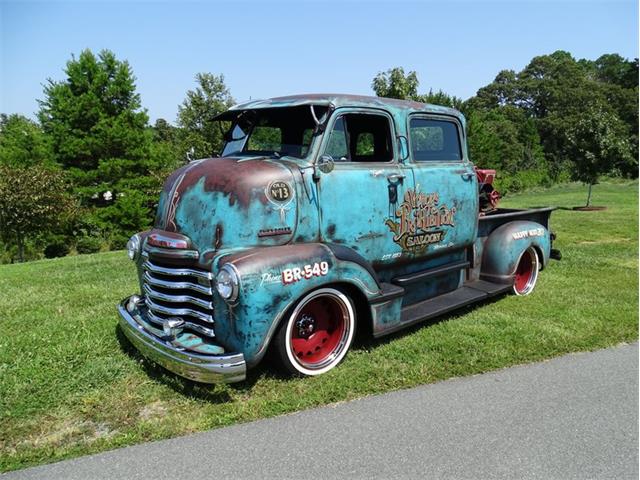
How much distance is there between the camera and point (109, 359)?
411 centimetres

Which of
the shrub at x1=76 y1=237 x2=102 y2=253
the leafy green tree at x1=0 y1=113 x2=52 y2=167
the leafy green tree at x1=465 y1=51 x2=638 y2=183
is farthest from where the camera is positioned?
the leafy green tree at x1=465 y1=51 x2=638 y2=183

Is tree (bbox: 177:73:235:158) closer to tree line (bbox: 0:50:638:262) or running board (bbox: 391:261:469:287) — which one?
tree line (bbox: 0:50:638:262)

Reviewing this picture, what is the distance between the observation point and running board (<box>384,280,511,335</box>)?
4.46 meters

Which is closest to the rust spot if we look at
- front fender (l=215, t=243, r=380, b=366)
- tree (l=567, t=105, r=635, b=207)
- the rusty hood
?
the rusty hood

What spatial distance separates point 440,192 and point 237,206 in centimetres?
230

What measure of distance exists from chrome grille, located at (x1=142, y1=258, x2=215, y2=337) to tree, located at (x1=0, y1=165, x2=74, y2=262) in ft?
48.0

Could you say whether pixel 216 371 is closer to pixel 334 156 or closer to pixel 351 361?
pixel 351 361

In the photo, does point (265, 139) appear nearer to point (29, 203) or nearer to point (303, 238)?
point (303, 238)

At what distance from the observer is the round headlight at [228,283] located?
321 cm

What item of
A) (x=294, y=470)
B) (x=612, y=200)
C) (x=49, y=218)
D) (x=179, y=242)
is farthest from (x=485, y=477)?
(x=612, y=200)

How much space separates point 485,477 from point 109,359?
319cm

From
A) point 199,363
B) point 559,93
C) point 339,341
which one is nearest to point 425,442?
point 339,341

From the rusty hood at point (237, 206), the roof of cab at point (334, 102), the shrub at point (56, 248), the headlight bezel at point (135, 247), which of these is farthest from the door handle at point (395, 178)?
the shrub at point (56, 248)

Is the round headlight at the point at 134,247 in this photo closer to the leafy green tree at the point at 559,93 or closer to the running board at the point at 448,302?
the running board at the point at 448,302
